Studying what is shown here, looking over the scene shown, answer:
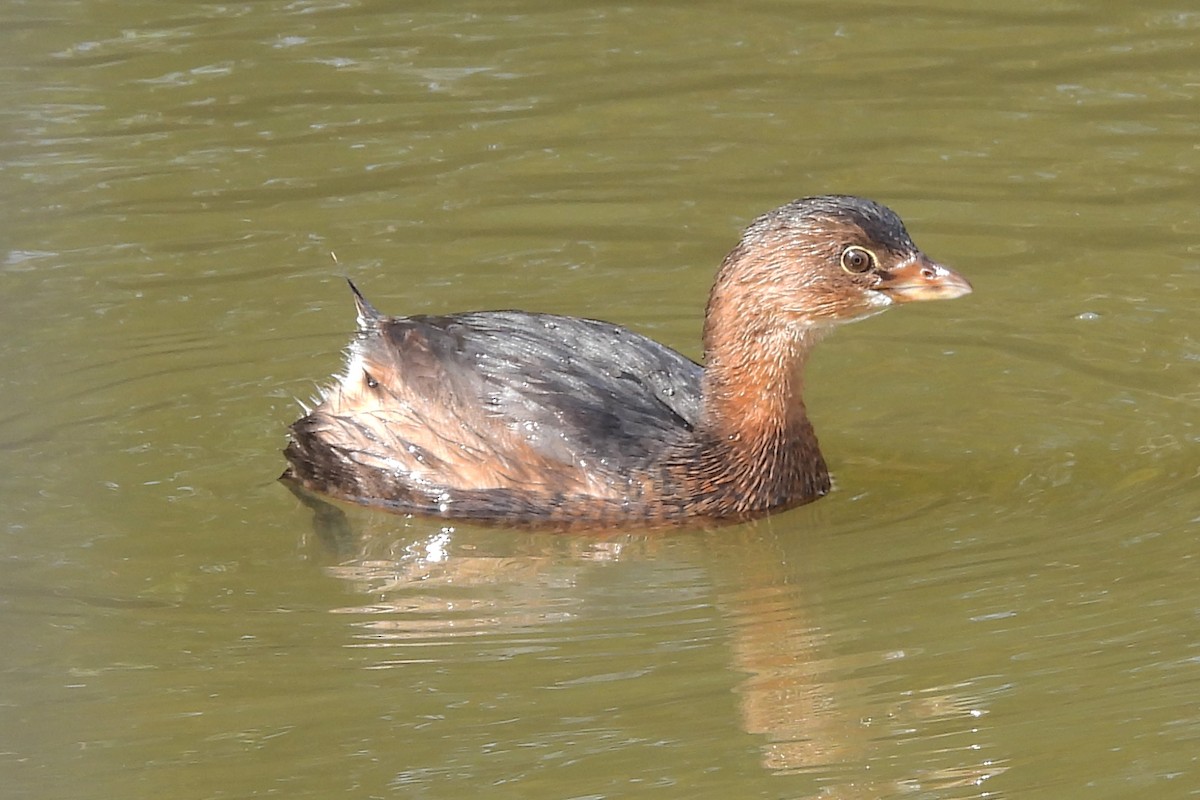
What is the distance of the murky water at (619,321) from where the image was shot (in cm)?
609

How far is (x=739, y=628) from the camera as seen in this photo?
22.5ft

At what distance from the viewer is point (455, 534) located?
7691mm

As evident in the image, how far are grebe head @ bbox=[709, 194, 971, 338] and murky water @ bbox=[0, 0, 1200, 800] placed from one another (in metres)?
0.66

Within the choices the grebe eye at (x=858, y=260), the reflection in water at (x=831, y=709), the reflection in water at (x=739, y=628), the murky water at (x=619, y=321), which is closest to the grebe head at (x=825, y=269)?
the grebe eye at (x=858, y=260)

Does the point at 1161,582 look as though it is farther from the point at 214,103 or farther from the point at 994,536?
the point at 214,103

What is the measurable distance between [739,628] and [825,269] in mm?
1483

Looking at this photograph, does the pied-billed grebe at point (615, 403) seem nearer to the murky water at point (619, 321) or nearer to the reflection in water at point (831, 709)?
the murky water at point (619, 321)

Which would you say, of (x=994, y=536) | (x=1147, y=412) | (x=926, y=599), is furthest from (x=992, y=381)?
(x=926, y=599)

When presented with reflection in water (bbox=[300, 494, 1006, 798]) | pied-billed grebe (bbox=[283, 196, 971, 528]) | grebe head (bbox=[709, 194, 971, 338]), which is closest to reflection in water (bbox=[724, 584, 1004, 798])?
reflection in water (bbox=[300, 494, 1006, 798])

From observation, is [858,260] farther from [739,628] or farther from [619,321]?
[619,321]

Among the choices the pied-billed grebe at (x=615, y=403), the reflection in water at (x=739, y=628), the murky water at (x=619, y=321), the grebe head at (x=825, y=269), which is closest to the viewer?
the reflection in water at (x=739, y=628)

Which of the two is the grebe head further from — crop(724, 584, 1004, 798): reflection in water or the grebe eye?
crop(724, 584, 1004, 798): reflection in water

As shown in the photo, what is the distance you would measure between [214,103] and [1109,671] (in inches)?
255

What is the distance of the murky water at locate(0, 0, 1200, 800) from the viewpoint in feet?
20.0
